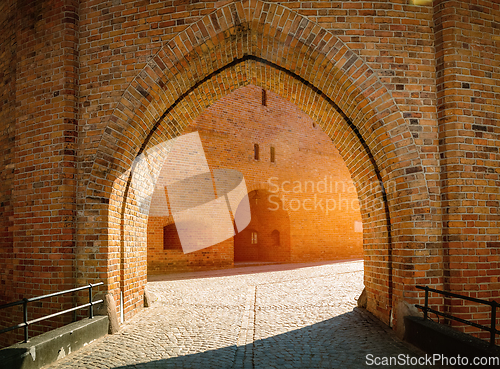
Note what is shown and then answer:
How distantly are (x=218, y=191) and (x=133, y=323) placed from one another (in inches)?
334

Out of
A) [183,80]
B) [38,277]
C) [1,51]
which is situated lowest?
[38,277]

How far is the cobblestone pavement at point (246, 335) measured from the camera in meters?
3.92

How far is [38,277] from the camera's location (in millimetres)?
5137

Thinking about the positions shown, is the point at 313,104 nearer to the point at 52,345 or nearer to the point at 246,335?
the point at 246,335

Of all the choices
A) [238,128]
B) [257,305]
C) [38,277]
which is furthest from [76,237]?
[238,128]

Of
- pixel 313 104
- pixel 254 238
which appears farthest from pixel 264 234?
pixel 313 104

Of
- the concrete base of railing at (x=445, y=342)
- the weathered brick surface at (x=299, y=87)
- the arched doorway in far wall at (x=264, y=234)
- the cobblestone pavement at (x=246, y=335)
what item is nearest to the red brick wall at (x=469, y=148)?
the weathered brick surface at (x=299, y=87)

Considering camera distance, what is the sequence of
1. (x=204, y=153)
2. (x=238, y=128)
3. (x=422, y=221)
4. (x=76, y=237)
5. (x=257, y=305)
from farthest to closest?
1. (x=238, y=128)
2. (x=204, y=153)
3. (x=257, y=305)
4. (x=76, y=237)
5. (x=422, y=221)

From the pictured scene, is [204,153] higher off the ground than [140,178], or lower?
higher

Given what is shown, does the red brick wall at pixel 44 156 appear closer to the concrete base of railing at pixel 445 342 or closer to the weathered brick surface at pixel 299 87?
the weathered brick surface at pixel 299 87

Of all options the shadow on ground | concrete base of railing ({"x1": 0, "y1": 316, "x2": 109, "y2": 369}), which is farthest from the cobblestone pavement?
concrete base of railing ({"x1": 0, "y1": 316, "x2": 109, "y2": 369})

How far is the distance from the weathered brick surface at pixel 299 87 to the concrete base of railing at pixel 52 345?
65 cm

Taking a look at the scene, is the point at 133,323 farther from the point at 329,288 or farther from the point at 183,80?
the point at 329,288

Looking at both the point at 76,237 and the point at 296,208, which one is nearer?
the point at 76,237
